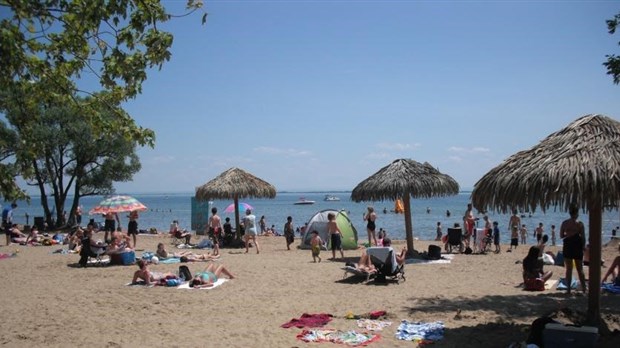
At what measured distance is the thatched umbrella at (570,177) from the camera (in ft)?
17.9

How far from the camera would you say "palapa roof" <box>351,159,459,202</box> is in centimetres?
1376

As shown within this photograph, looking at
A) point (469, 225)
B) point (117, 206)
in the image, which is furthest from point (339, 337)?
point (117, 206)

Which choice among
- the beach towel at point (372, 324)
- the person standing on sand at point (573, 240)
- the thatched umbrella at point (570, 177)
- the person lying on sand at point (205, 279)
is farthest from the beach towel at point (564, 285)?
the person lying on sand at point (205, 279)

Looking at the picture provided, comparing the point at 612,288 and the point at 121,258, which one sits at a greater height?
the point at 121,258

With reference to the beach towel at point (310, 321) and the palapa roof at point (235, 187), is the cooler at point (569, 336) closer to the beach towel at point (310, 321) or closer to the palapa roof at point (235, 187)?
the beach towel at point (310, 321)

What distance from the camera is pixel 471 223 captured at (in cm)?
1569

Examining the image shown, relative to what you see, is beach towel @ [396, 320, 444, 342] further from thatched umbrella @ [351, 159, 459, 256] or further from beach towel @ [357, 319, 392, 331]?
thatched umbrella @ [351, 159, 459, 256]

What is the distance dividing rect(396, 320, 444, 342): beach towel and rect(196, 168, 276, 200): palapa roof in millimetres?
12139

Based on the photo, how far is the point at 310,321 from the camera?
273 inches

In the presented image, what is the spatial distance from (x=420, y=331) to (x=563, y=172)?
8.50 feet

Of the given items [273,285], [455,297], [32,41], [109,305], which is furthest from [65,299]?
[455,297]

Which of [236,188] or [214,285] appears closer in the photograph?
[214,285]

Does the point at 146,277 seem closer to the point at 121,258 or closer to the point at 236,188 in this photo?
the point at 121,258

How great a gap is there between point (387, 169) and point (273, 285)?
6.02m
